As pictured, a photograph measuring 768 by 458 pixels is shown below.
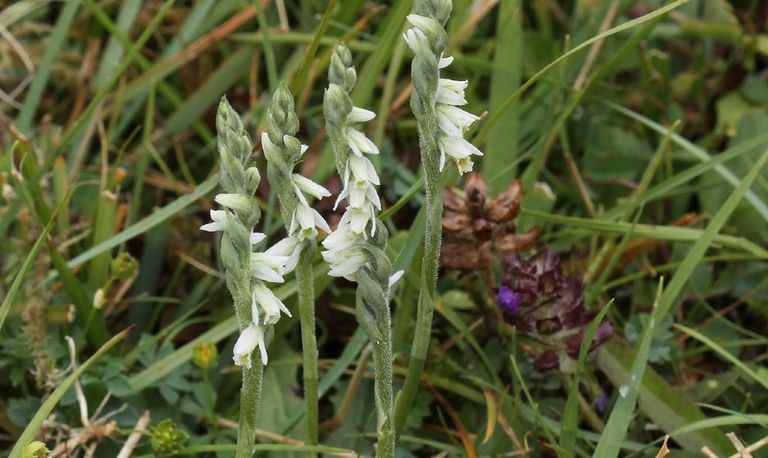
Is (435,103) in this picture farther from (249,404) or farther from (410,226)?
(410,226)

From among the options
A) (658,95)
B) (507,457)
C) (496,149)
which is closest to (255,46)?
(496,149)

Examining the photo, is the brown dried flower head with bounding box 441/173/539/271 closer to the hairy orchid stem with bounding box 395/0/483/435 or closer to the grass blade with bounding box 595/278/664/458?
the grass blade with bounding box 595/278/664/458

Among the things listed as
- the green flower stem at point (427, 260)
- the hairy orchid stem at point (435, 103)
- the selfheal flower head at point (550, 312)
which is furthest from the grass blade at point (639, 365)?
the hairy orchid stem at point (435, 103)

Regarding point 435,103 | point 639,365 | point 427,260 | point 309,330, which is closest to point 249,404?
point 309,330

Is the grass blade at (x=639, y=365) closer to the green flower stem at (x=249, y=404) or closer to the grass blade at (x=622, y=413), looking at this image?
the grass blade at (x=622, y=413)

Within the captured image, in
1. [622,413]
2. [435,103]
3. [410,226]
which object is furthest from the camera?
[410,226]
